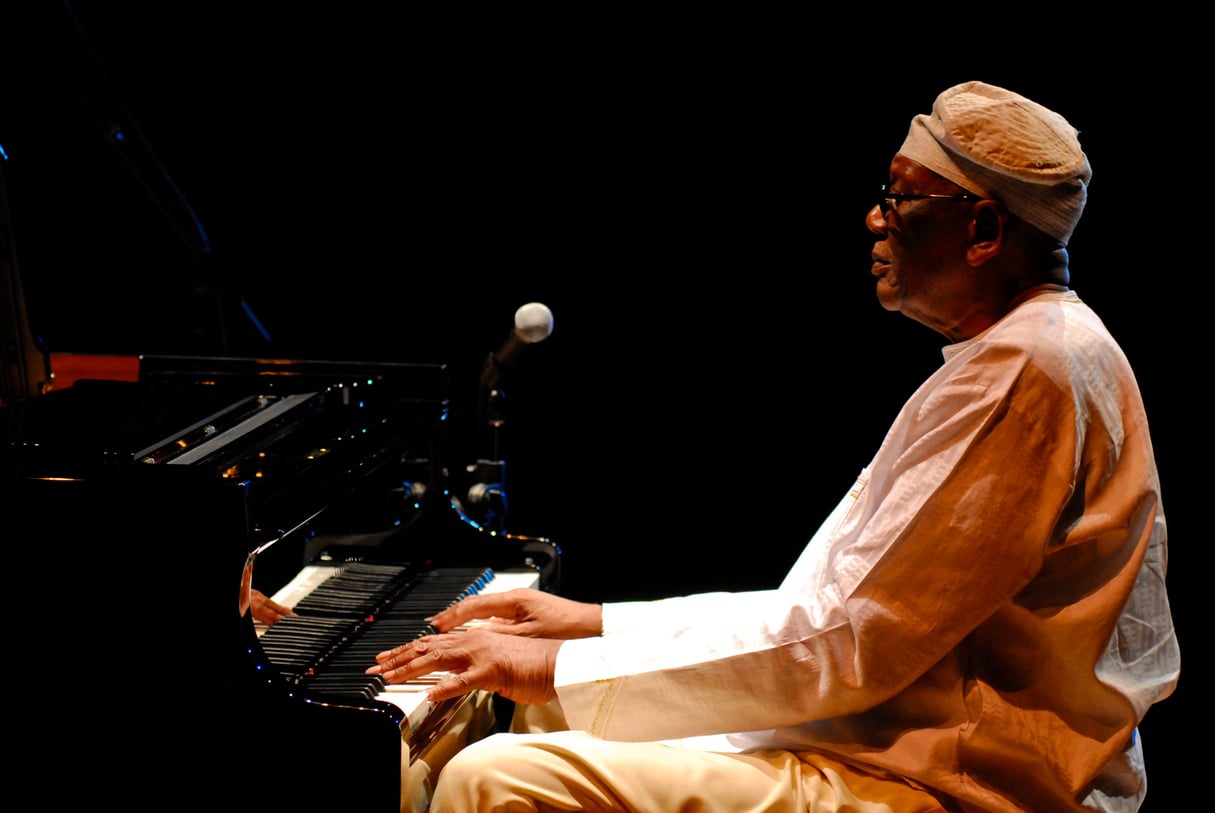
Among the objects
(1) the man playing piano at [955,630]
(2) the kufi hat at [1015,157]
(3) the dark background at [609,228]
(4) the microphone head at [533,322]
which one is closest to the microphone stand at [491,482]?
(4) the microphone head at [533,322]

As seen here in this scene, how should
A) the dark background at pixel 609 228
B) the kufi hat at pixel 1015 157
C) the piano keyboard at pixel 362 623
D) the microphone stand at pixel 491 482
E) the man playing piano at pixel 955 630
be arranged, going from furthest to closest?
the dark background at pixel 609 228 → the microphone stand at pixel 491 482 → the piano keyboard at pixel 362 623 → the kufi hat at pixel 1015 157 → the man playing piano at pixel 955 630

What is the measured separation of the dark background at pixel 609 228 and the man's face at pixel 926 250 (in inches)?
78.4

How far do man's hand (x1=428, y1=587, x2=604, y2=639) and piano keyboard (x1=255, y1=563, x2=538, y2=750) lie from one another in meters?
0.13

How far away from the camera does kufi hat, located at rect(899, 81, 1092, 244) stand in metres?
1.79

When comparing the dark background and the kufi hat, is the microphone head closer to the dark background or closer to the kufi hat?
the kufi hat

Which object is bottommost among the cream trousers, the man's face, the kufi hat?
the cream trousers

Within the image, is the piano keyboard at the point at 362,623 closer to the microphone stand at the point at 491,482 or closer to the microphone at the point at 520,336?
the microphone stand at the point at 491,482

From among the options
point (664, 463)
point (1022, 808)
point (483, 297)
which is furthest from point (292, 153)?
point (1022, 808)

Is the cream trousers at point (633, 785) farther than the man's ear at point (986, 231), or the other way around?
the man's ear at point (986, 231)

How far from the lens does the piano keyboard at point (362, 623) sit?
192 centimetres

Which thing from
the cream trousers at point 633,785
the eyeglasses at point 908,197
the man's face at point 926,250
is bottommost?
the cream trousers at point 633,785

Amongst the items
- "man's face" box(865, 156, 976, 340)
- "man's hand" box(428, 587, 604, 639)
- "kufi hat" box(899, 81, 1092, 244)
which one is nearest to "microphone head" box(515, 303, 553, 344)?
"man's hand" box(428, 587, 604, 639)

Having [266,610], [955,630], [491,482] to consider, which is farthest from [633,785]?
[491,482]

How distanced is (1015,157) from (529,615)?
4.01 ft
